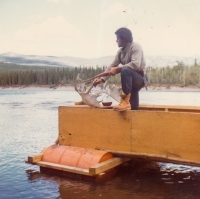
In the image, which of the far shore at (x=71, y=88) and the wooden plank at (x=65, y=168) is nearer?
the wooden plank at (x=65, y=168)

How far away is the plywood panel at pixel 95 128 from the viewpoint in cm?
639

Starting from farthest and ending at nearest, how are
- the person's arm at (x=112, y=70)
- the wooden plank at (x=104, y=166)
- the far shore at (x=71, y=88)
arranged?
the far shore at (x=71, y=88) → the person's arm at (x=112, y=70) → the wooden plank at (x=104, y=166)

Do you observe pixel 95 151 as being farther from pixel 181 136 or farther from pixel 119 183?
pixel 181 136

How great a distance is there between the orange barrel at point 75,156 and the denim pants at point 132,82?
1.17 metres

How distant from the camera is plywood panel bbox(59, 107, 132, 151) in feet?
21.0

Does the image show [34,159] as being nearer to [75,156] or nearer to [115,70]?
[75,156]

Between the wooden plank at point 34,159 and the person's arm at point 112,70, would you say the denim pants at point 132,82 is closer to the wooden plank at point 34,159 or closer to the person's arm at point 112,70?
the person's arm at point 112,70

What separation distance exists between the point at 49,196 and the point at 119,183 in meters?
1.35

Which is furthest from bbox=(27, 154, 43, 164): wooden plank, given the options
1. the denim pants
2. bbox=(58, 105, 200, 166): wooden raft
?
the denim pants

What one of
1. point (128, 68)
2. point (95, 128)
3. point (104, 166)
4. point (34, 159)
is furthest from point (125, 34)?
point (34, 159)

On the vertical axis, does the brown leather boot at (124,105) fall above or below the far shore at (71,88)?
above

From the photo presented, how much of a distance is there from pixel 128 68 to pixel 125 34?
27.6 inches

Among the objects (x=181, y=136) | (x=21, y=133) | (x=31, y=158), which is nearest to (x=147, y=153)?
(x=181, y=136)

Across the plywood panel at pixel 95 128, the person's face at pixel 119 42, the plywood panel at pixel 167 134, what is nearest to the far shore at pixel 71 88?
the person's face at pixel 119 42
